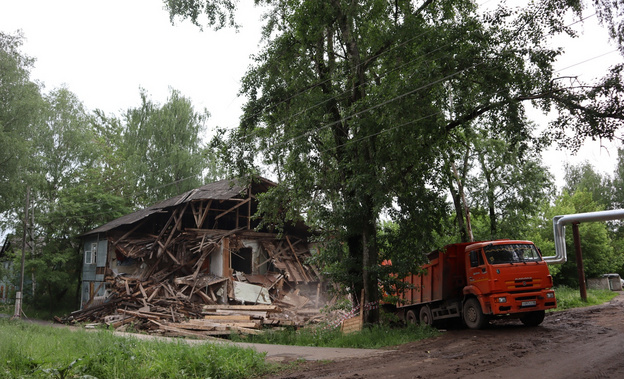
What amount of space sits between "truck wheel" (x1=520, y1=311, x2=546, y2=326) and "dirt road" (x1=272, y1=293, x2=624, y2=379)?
1.73 ft

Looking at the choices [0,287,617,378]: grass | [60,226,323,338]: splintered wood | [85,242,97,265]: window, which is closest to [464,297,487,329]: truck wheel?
[0,287,617,378]: grass

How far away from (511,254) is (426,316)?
3.76m

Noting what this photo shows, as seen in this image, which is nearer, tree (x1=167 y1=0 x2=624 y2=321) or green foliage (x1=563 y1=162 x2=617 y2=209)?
tree (x1=167 y1=0 x2=624 y2=321)

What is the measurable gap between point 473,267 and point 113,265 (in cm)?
2392

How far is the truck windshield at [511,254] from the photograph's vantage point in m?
13.7

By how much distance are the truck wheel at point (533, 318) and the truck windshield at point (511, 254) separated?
5.31 feet

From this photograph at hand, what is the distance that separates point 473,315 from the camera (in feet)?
46.1

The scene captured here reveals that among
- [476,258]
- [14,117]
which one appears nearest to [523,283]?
[476,258]

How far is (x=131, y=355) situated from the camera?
9664 mm

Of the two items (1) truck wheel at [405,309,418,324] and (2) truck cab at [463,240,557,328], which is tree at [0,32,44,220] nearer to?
(1) truck wheel at [405,309,418,324]

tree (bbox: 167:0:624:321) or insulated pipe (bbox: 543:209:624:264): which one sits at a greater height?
tree (bbox: 167:0:624:321)

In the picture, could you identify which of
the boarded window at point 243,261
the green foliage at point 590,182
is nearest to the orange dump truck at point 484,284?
the boarded window at point 243,261

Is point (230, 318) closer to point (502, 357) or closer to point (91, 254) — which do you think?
point (502, 357)

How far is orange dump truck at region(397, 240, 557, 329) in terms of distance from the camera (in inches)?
517
